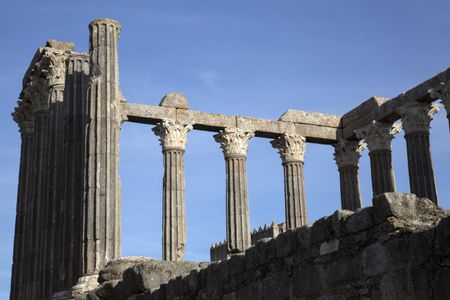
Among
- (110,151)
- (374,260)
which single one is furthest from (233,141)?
(374,260)

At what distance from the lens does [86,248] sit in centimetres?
2008

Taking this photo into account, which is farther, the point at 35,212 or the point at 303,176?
the point at 303,176

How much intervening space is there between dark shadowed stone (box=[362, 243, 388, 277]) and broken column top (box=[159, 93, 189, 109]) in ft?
68.3

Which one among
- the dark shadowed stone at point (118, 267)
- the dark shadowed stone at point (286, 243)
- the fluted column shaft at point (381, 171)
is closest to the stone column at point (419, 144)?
the fluted column shaft at point (381, 171)

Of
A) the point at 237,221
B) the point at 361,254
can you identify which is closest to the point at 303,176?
the point at 237,221

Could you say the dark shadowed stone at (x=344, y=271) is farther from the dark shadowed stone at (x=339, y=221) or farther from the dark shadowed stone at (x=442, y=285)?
the dark shadowed stone at (x=442, y=285)

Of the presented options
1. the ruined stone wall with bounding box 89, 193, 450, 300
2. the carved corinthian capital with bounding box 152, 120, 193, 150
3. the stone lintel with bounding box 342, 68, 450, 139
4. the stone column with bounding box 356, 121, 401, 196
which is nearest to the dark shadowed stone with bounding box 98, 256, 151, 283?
the ruined stone wall with bounding box 89, 193, 450, 300

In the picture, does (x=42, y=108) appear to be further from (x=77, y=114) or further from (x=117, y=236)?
(x=117, y=236)

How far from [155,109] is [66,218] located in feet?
19.0

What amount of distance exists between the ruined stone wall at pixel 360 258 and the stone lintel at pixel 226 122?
17.8m

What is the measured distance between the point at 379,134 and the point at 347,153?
2443mm

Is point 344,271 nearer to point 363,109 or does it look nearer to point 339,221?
point 339,221

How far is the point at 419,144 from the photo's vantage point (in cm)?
2572

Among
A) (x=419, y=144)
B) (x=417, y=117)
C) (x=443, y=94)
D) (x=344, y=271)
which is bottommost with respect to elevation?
(x=344, y=271)
